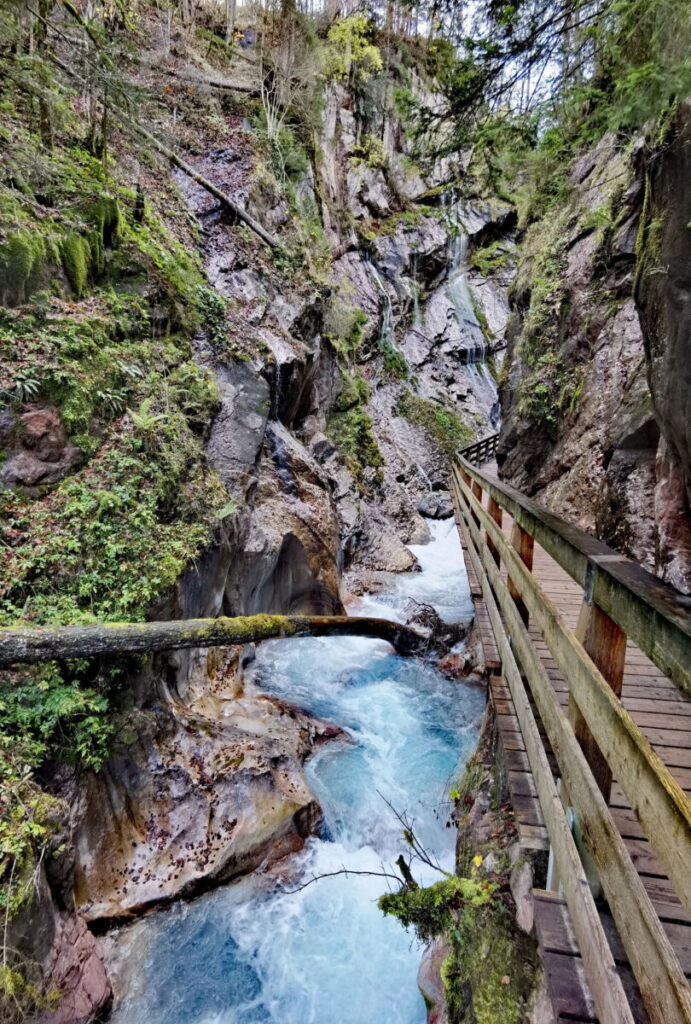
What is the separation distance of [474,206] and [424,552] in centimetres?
2184

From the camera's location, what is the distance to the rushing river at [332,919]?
13.1ft

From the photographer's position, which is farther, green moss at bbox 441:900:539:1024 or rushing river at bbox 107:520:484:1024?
rushing river at bbox 107:520:484:1024

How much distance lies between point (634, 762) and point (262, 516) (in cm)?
765

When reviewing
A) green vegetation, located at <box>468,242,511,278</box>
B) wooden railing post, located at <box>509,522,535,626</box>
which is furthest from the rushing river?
green vegetation, located at <box>468,242,511,278</box>

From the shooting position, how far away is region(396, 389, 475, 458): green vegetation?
20.6 m

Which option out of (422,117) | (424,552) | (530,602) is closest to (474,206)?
(424,552)

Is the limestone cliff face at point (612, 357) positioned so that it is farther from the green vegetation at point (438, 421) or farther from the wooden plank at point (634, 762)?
the green vegetation at point (438, 421)

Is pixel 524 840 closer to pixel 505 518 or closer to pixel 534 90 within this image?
pixel 534 90

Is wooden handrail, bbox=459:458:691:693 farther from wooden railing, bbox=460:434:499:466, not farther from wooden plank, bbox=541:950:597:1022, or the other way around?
wooden railing, bbox=460:434:499:466

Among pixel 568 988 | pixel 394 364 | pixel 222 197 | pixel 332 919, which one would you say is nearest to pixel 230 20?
pixel 222 197

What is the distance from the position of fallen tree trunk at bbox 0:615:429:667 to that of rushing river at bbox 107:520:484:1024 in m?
2.00

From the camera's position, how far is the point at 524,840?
2.50 m

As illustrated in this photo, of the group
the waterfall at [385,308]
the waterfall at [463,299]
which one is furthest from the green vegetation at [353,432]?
the waterfall at [463,299]

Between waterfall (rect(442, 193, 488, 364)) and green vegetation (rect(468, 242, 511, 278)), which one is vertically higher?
green vegetation (rect(468, 242, 511, 278))
